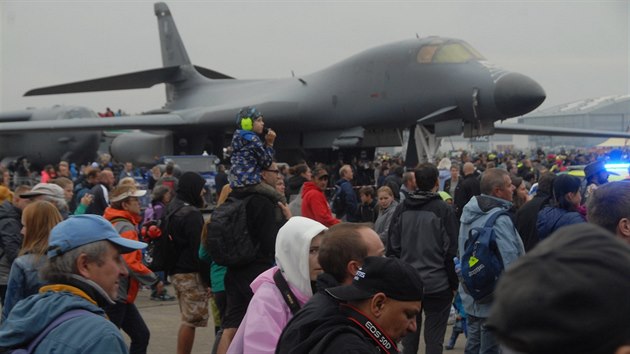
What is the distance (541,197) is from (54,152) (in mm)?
28960

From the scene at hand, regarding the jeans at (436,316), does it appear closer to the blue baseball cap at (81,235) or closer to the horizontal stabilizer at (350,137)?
the blue baseball cap at (81,235)

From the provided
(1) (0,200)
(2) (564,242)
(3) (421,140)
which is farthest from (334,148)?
(2) (564,242)

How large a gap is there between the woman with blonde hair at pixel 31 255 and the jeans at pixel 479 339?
3.14 meters

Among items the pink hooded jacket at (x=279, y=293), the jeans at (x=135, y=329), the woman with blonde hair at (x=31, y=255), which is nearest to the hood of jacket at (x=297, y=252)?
the pink hooded jacket at (x=279, y=293)

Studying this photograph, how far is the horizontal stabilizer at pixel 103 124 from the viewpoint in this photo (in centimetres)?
2550

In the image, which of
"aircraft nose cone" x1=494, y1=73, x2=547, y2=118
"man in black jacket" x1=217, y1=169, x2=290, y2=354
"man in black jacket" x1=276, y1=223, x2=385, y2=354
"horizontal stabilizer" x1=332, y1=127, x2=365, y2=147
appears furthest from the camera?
"horizontal stabilizer" x1=332, y1=127, x2=365, y2=147

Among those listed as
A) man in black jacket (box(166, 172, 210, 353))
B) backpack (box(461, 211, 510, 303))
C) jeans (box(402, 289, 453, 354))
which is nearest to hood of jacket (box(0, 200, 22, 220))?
man in black jacket (box(166, 172, 210, 353))

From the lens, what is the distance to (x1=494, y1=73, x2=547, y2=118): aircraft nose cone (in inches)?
720

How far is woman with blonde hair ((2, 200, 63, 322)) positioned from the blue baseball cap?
158 cm

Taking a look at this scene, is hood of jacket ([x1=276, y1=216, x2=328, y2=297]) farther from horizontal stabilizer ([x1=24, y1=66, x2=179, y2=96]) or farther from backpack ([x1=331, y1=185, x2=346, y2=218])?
horizontal stabilizer ([x1=24, y1=66, x2=179, y2=96])

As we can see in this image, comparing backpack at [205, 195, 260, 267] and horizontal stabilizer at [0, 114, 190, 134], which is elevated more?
backpack at [205, 195, 260, 267]

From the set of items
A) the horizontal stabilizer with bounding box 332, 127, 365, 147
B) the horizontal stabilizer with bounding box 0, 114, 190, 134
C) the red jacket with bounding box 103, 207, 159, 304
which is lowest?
the horizontal stabilizer with bounding box 0, 114, 190, 134

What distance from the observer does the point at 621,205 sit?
378 centimetres

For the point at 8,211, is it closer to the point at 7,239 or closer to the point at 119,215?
the point at 7,239
